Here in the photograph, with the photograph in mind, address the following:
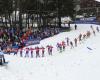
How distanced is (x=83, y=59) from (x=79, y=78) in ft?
31.5

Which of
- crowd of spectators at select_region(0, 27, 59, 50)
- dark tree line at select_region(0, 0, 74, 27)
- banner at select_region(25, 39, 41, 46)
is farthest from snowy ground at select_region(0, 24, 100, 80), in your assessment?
dark tree line at select_region(0, 0, 74, 27)

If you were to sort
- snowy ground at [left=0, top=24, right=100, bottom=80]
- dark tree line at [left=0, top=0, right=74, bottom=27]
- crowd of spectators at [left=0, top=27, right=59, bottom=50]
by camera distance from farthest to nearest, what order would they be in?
dark tree line at [left=0, top=0, right=74, bottom=27]
crowd of spectators at [left=0, top=27, right=59, bottom=50]
snowy ground at [left=0, top=24, right=100, bottom=80]

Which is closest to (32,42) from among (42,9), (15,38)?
(15,38)

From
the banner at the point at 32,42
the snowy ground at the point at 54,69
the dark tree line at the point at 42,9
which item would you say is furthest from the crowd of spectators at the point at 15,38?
the dark tree line at the point at 42,9

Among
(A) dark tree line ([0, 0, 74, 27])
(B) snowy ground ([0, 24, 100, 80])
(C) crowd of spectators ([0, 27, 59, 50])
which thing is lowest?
(B) snowy ground ([0, 24, 100, 80])

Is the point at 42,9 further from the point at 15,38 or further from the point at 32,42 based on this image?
the point at 15,38

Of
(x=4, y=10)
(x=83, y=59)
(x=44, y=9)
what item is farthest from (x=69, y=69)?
(x=44, y=9)

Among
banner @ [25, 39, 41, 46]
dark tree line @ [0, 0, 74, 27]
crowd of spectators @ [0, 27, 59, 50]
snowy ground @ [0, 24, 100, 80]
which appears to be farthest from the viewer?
dark tree line @ [0, 0, 74, 27]

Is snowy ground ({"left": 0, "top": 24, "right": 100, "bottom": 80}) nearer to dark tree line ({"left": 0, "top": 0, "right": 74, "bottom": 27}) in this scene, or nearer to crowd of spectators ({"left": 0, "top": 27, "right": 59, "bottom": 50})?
crowd of spectators ({"left": 0, "top": 27, "right": 59, "bottom": 50})

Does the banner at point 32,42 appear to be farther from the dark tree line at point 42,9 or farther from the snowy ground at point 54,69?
the dark tree line at point 42,9

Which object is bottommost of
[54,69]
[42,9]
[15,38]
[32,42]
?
[54,69]

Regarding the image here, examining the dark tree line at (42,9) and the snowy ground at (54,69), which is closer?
the snowy ground at (54,69)

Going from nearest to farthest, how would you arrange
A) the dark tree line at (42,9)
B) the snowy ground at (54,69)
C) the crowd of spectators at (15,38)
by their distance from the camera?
1. the snowy ground at (54,69)
2. the crowd of spectators at (15,38)
3. the dark tree line at (42,9)

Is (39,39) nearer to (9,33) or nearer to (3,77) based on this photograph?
(9,33)
